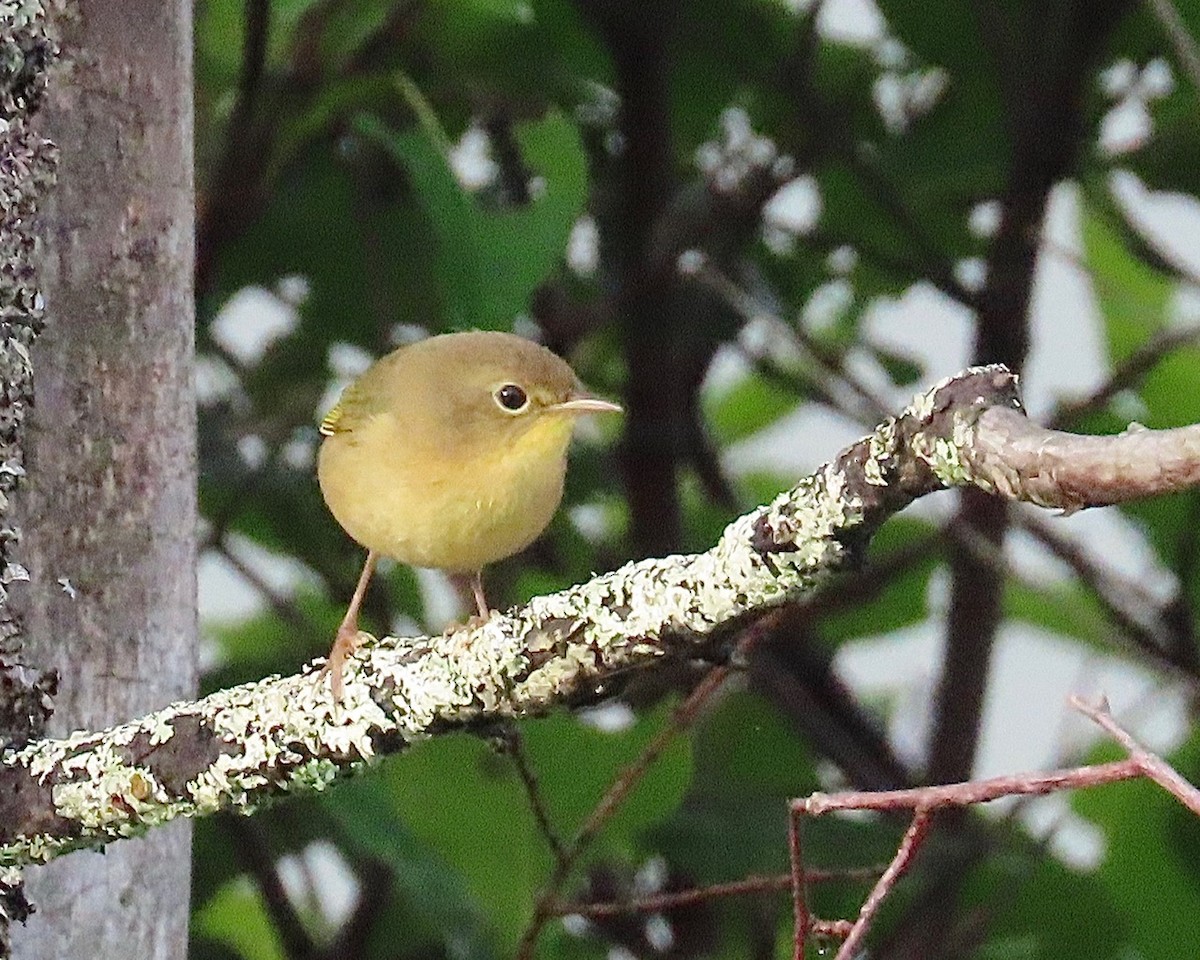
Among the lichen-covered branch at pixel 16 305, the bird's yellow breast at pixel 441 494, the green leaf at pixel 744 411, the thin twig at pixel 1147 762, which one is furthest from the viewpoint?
the green leaf at pixel 744 411

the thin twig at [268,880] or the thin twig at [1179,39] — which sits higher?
the thin twig at [1179,39]

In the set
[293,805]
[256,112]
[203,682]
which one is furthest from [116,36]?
[293,805]

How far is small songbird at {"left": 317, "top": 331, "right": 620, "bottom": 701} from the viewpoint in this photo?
154 centimetres

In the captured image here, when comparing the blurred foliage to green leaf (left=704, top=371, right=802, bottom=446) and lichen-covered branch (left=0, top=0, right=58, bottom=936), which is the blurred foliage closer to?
green leaf (left=704, top=371, right=802, bottom=446)

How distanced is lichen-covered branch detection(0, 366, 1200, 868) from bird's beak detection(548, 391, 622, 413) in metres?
0.60

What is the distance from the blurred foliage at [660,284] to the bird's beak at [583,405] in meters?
0.09

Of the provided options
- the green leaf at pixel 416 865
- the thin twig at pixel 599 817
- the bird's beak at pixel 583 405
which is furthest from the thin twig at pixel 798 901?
the bird's beak at pixel 583 405

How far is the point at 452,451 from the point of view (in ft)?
5.30

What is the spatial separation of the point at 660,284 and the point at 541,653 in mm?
1444

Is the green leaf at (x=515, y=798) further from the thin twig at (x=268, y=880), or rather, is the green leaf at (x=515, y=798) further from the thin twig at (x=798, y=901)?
the thin twig at (x=798, y=901)

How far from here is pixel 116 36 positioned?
1.18 meters

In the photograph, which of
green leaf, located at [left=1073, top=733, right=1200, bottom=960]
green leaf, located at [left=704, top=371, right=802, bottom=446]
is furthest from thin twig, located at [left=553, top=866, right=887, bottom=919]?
green leaf, located at [left=704, top=371, right=802, bottom=446]

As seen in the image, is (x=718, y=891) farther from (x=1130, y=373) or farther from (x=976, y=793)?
(x=1130, y=373)

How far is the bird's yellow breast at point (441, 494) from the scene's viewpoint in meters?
1.54
